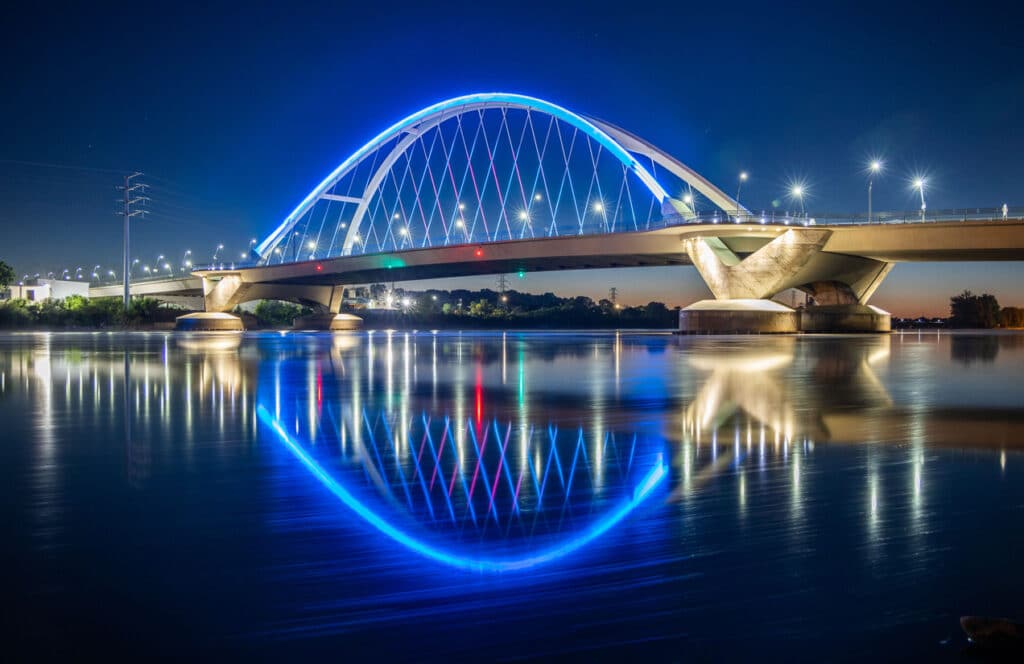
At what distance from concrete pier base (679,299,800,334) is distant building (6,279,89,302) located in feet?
355

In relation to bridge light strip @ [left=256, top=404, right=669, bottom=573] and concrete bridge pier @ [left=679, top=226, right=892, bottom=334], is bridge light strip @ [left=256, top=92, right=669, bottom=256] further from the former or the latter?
bridge light strip @ [left=256, top=404, right=669, bottom=573]

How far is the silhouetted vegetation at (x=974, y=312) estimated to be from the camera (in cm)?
9794

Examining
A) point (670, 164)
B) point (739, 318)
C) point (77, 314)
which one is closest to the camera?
point (739, 318)

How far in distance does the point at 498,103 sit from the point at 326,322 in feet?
128

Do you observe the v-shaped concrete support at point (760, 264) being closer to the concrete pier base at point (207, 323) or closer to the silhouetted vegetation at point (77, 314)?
the concrete pier base at point (207, 323)

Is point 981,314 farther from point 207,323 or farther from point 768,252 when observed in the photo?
point 207,323

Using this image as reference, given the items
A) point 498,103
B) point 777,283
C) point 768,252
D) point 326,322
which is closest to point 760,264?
point 768,252

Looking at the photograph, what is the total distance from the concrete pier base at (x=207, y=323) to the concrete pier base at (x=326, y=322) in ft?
30.1

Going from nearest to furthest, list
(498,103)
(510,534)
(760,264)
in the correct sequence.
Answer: (510,534), (760,264), (498,103)

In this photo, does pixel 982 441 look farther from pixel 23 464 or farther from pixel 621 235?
pixel 621 235

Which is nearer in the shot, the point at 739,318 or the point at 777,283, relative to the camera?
the point at 739,318

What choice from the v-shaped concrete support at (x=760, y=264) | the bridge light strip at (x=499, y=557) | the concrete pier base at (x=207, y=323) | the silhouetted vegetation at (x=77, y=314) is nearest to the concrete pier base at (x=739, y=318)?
the v-shaped concrete support at (x=760, y=264)

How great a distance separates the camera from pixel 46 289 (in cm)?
12475

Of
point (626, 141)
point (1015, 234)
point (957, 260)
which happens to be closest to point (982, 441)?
point (1015, 234)
